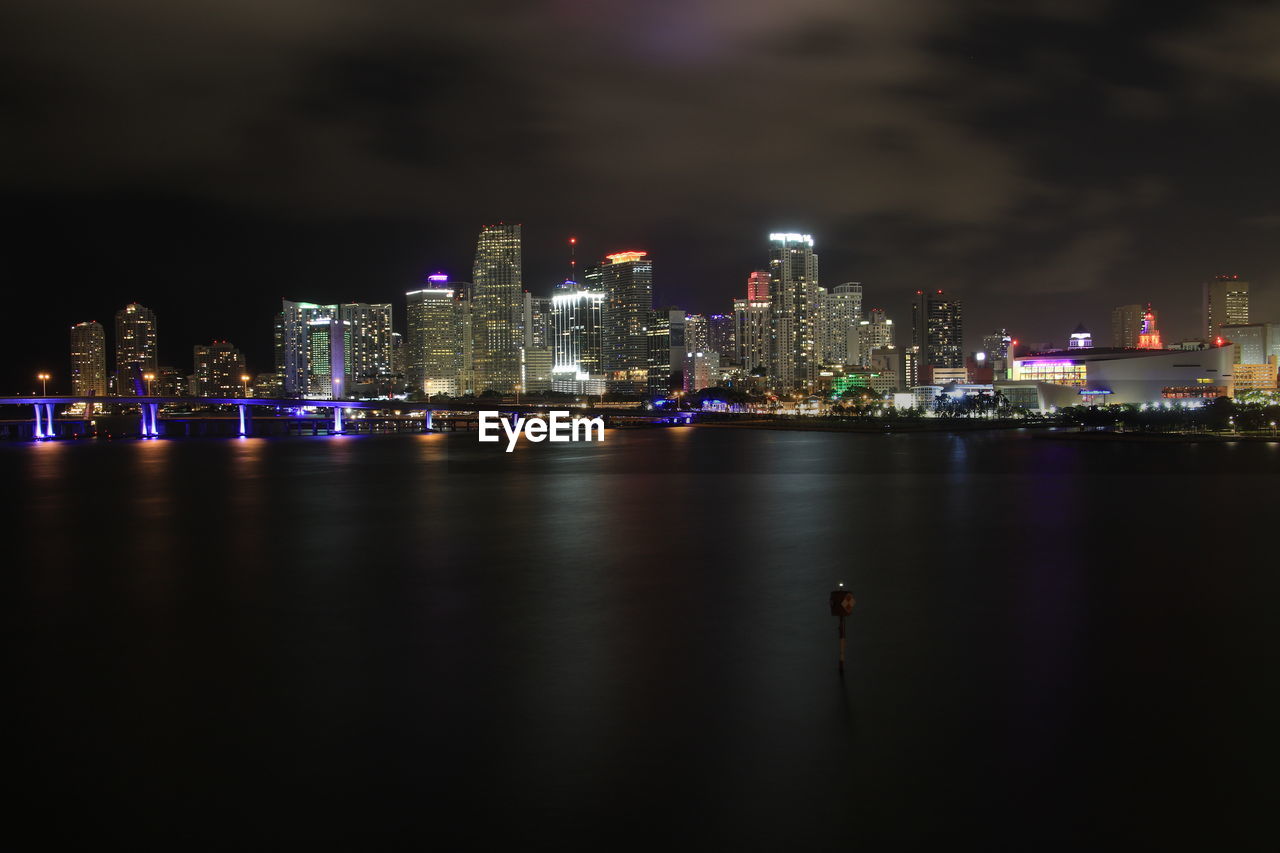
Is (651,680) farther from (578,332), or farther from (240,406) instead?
(578,332)

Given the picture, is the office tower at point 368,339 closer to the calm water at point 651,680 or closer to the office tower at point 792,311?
the office tower at point 792,311

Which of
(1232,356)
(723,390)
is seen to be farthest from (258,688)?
(723,390)

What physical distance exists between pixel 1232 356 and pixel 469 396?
393 feet

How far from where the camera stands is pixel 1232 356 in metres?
92.2

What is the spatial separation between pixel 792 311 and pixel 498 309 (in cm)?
6289

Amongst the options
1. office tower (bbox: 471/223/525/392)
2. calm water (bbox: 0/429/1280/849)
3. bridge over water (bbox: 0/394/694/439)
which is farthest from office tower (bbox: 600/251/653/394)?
calm water (bbox: 0/429/1280/849)

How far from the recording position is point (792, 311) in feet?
606

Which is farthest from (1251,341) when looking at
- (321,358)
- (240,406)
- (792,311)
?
(321,358)

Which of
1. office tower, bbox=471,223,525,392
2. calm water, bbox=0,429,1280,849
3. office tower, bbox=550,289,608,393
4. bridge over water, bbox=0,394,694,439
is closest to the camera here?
calm water, bbox=0,429,1280,849

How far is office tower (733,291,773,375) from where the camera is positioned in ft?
614

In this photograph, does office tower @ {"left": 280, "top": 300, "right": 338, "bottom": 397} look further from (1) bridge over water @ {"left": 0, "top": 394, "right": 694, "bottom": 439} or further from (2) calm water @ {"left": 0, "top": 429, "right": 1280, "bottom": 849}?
(2) calm water @ {"left": 0, "top": 429, "right": 1280, "bottom": 849}

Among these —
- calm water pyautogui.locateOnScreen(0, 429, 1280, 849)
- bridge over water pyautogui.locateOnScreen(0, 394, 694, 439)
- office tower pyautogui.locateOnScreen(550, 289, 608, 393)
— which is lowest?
calm water pyautogui.locateOnScreen(0, 429, 1280, 849)

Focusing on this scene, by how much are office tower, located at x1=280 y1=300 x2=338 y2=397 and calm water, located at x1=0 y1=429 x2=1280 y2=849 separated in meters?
166

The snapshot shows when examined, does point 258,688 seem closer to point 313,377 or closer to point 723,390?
point 723,390
